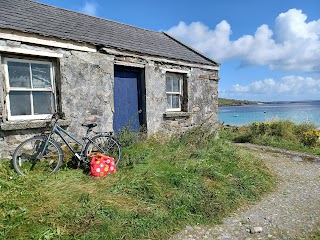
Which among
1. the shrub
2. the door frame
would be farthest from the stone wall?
the shrub

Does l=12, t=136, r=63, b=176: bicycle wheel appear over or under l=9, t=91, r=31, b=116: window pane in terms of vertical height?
under

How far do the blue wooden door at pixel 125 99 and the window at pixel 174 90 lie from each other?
1476mm

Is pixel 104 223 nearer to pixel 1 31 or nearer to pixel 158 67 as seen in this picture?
pixel 1 31

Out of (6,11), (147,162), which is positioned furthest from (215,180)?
(6,11)

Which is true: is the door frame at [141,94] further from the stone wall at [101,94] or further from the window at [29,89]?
the window at [29,89]

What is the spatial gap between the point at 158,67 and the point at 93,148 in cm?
354

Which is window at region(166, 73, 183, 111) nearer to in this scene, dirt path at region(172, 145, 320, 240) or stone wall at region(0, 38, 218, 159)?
stone wall at region(0, 38, 218, 159)

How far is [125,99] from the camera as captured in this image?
7680 millimetres

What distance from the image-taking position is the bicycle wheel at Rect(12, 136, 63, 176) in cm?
507

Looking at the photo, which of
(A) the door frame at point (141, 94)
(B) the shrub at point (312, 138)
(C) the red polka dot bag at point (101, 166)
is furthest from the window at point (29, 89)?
(B) the shrub at point (312, 138)

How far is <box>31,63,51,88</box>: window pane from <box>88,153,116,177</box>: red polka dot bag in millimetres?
2179

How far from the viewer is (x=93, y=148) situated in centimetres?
649

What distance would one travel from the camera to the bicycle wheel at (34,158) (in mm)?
5075

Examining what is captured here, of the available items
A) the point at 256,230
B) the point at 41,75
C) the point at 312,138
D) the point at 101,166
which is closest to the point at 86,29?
the point at 41,75
